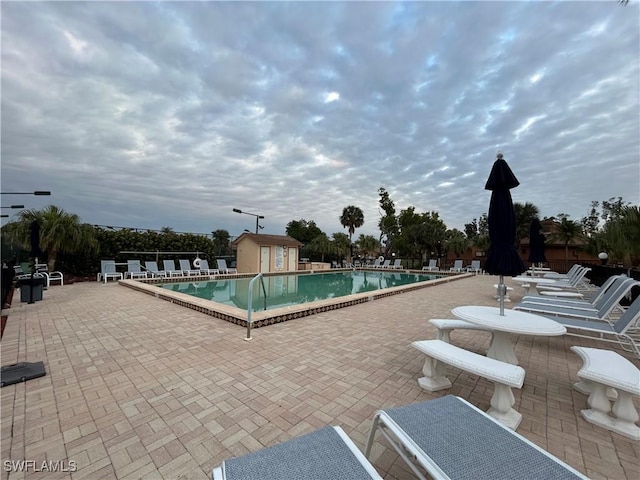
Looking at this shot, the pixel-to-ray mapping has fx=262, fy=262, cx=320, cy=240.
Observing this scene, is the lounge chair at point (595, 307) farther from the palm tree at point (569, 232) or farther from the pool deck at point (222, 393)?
the palm tree at point (569, 232)

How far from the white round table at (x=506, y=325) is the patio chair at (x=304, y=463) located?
77.5 inches

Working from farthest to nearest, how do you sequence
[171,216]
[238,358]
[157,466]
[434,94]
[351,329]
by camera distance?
[171,216], [434,94], [351,329], [238,358], [157,466]

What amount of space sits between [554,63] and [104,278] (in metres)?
17.4

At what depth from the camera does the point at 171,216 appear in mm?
19578

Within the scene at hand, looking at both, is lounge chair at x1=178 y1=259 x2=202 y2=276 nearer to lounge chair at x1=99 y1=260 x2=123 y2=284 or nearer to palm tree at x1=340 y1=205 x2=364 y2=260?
lounge chair at x1=99 y1=260 x2=123 y2=284

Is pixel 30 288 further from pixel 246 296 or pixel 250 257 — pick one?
pixel 250 257

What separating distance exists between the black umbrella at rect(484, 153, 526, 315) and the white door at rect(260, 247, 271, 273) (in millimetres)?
14598

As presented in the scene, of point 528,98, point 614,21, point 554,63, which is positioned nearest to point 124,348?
point 614,21

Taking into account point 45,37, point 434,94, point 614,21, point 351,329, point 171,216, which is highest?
point 434,94

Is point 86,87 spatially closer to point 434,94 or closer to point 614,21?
point 434,94

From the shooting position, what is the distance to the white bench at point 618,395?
1.97m

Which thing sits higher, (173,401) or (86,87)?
(86,87)

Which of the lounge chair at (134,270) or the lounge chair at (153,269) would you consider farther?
the lounge chair at (153,269)

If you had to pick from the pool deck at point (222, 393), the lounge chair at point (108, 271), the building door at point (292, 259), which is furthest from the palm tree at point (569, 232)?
the lounge chair at point (108, 271)
